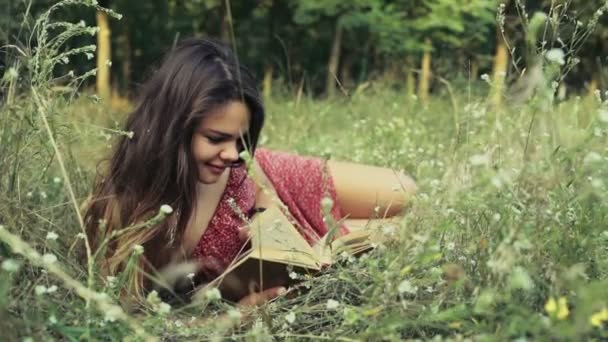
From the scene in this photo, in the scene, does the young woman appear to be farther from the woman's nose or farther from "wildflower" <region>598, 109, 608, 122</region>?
"wildflower" <region>598, 109, 608, 122</region>

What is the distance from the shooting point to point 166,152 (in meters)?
2.18

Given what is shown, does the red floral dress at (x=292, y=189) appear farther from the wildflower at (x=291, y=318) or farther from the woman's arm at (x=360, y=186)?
the wildflower at (x=291, y=318)

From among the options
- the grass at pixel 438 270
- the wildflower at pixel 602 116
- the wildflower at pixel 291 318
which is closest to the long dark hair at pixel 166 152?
the grass at pixel 438 270

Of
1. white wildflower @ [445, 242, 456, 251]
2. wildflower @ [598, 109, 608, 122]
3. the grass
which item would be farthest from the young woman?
wildflower @ [598, 109, 608, 122]

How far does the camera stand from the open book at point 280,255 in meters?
1.74

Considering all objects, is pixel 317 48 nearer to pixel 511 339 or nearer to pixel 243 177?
pixel 243 177

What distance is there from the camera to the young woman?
2133mm

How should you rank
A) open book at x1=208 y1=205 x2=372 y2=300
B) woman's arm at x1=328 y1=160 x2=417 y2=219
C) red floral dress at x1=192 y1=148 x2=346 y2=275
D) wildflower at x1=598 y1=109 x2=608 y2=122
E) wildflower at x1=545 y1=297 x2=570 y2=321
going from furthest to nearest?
woman's arm at x1=328 y1=160 x2=417 y2=219, red floral dress at x1=192 y1=148 x2=346 y2=275, open book at x1=208 y1=205 x2=372 y2=300, wildflower at x1=598 y1=109 x2=608 y2=122, wildflower at x1=545 y1=297 x2=570 y2=321

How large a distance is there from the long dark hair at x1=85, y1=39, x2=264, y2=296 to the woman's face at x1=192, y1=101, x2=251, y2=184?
2 centimetres

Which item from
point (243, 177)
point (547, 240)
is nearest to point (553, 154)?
point (547, 240)

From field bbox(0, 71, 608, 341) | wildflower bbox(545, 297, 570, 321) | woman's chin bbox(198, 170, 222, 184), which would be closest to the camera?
wildflower bbox(545, 297, 570, 321)

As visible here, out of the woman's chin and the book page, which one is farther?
the woman's chin

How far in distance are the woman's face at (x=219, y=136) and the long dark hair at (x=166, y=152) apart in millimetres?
20

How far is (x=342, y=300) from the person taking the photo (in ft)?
5.26
